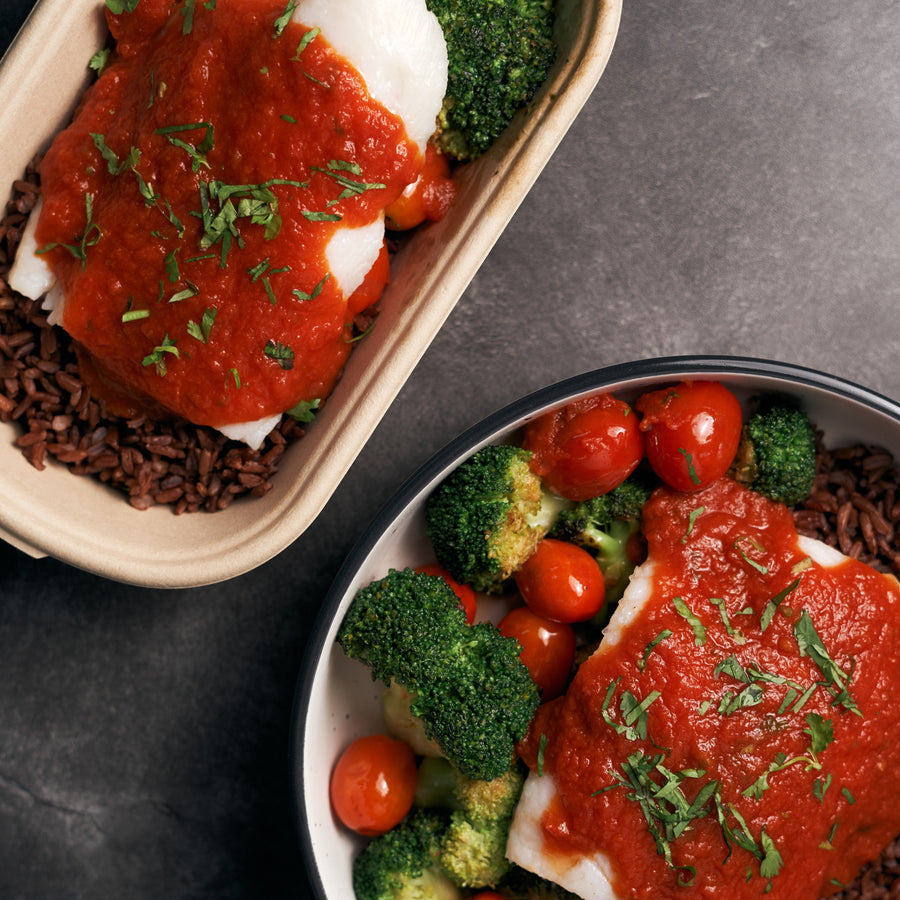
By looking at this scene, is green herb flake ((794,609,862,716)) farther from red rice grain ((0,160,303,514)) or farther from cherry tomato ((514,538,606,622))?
red rice grain ((0,160,303,514))

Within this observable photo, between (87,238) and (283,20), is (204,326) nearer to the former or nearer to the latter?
(87,238)

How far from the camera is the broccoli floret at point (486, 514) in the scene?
2229 mm

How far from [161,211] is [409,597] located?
1.17m

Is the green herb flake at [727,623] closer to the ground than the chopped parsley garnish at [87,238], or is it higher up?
higher up

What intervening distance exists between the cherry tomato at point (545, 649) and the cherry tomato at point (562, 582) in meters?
0.04

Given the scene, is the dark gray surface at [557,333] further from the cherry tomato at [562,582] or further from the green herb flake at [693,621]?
the green herb flake at [693,621]

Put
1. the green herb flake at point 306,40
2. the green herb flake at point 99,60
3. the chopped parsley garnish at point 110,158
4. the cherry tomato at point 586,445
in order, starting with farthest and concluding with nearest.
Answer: the cherry tomato at point 586,445 < the green herb flake at point 99,60 < the chopped parsley garnish at point 110,158 < the green herb flake at point 306,40

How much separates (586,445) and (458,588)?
574 millimetres

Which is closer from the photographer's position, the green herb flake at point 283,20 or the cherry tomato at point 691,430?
the green herb flake at point 283,20

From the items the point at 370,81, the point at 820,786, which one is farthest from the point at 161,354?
the point at 820,786

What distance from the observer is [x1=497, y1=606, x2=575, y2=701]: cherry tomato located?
2.36 metres

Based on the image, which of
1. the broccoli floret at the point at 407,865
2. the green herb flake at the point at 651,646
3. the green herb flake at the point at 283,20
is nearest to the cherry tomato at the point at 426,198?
the green herb flake at the point at 283,20

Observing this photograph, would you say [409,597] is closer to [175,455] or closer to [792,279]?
[175,455]

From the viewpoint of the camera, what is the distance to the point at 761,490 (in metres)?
2.31
